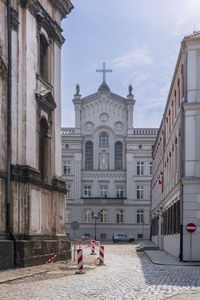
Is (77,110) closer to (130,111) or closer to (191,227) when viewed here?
(130,111)

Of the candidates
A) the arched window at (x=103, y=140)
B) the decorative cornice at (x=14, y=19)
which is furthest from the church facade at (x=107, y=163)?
the decorative cornice at (x=14, y=19)

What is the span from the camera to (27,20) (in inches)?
877

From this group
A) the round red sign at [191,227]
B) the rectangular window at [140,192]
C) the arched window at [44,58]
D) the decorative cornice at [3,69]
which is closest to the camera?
the decorative cornice at [3,69]

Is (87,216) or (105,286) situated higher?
(105,286)

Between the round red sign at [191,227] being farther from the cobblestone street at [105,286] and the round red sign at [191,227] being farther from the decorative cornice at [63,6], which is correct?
the decorative cornice at [63,6]

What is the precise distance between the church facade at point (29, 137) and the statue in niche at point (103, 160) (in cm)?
4179

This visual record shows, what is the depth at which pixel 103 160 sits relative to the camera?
6819 cm

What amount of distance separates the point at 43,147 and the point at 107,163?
142 feet

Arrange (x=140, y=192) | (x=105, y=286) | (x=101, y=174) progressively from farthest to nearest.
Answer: (x=140, y=192), (x=101, y=174), (x=105, y=286)

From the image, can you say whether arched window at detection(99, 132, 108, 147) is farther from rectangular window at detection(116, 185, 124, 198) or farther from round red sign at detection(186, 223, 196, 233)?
round red sign at detection(186, 223, 196, 233)

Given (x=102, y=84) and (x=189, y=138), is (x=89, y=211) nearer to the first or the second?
(x=102, y=84)

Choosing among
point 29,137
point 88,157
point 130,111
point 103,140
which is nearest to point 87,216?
point 88,157

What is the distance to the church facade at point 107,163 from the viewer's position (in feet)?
220

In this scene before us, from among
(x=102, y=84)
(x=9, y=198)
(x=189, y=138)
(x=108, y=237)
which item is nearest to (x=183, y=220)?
(x=189, y=138)
